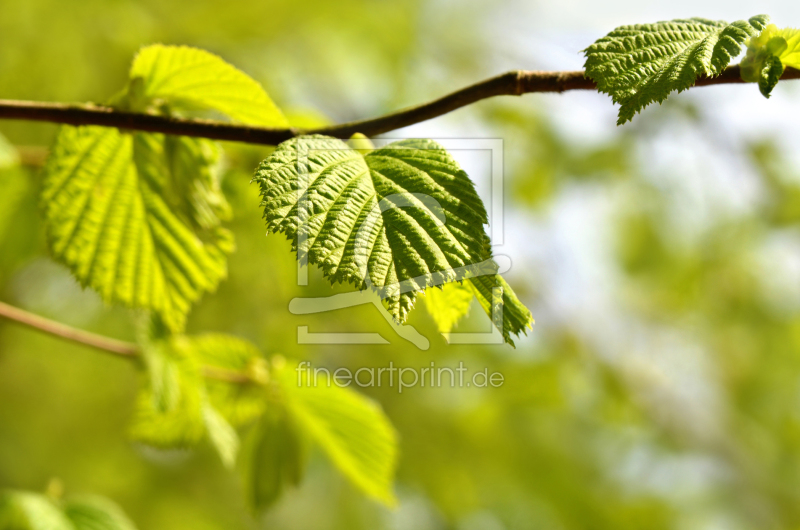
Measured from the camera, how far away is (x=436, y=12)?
113 inches

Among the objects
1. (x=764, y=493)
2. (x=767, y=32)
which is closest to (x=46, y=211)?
(x=767, y=32)

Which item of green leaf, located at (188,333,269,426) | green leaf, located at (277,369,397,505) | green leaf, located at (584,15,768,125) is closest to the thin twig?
green leaf, located at (188,333,269,426)

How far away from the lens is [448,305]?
0.55m

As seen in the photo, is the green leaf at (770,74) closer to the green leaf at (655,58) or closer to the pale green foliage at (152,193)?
the green leaf at (655,58)

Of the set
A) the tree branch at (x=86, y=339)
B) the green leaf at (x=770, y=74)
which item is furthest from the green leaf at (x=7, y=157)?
the green leaf at (x=770, y=74)

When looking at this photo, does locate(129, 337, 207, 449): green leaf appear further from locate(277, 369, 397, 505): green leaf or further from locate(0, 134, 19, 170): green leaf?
locate(0, 134, 19, 170): green leaf

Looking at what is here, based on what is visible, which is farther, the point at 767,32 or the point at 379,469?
the point at 379,469

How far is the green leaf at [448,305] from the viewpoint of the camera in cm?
54

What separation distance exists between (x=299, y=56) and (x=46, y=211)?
204 cm

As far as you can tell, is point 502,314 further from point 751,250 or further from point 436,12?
point 751,250

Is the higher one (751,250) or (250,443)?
(751,250)

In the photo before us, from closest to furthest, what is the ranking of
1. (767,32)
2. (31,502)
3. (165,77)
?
1. (767,32)
2. (165,77)
3. (31,502)

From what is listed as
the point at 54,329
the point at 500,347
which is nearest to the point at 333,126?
the point at 54,329

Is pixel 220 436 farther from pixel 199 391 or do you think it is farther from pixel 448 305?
pixel 448 305
